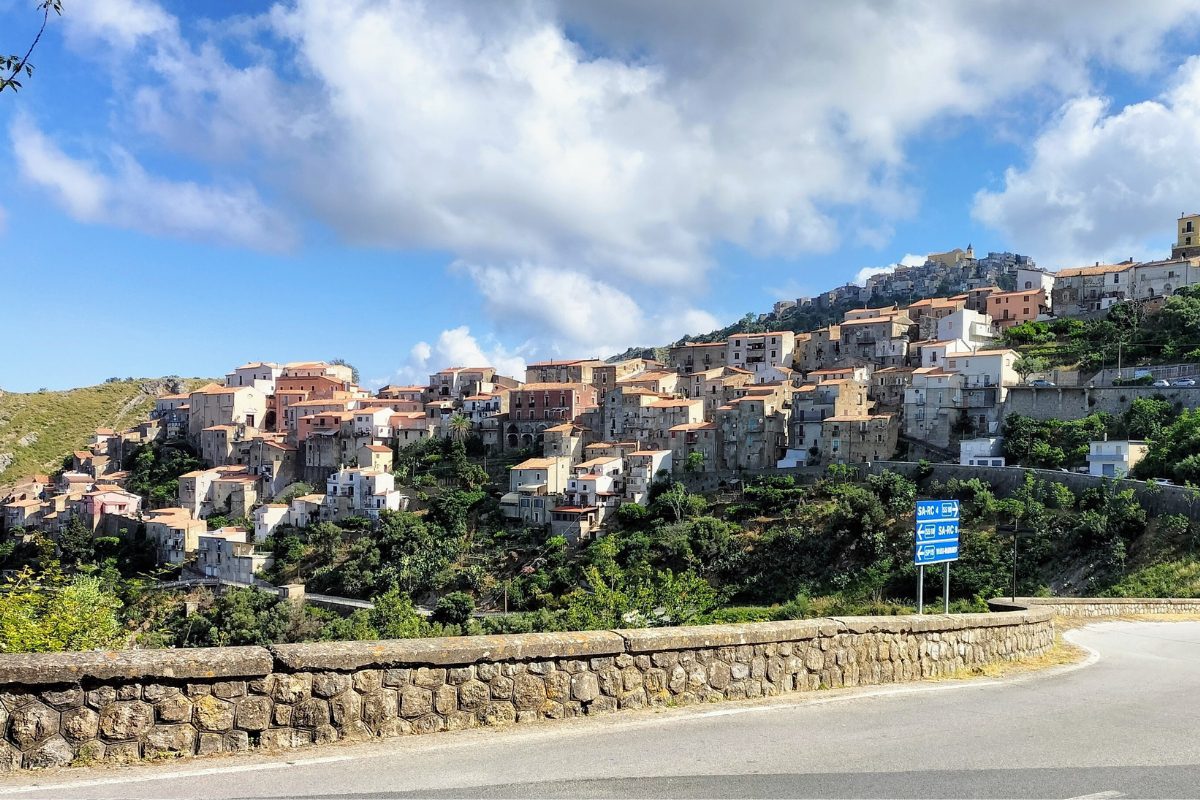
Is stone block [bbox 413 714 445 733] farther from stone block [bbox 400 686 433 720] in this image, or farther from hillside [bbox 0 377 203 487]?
hillside [bbox 0 377 203 487]

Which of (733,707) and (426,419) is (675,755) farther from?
(426,419)

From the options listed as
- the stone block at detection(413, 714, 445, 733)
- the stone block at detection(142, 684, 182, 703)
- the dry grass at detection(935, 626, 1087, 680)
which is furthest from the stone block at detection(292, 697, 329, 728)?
the dry grass at detection(935, 626, 1087, 680)

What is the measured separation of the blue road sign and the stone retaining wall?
577cm

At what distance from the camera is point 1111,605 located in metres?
18.0

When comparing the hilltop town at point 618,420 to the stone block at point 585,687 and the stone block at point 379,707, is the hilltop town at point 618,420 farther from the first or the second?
the stone block at point 379,707

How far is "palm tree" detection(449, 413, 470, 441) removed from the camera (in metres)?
72.4

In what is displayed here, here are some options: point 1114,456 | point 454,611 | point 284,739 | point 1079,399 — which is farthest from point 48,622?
point 1079,399

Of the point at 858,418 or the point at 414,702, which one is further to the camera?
the point at 858,418

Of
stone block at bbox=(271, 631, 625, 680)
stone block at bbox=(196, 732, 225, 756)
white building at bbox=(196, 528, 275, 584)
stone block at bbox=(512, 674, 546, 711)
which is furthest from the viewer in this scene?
white building at bbox=(196, 528, 275, 584)

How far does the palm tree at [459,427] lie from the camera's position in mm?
72375

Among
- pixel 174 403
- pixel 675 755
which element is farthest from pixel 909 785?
pixel 174 403

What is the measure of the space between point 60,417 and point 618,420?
77.7 m

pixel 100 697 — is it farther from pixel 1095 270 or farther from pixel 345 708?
pixel 1095 270

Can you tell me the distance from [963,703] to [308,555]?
56.0 m
